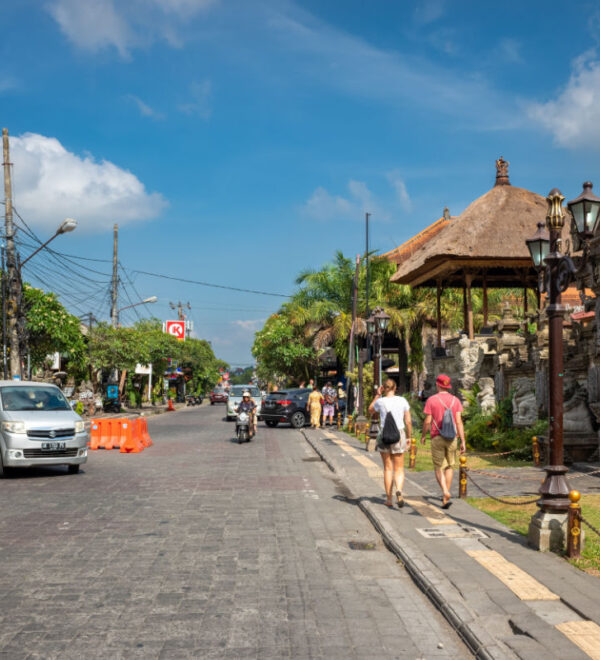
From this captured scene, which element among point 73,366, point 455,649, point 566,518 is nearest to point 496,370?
point 566,518

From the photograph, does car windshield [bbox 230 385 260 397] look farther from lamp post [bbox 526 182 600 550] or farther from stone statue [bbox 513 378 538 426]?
lamp post [bbox 526 182 600 550]

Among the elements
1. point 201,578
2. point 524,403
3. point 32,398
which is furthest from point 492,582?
point 524,403

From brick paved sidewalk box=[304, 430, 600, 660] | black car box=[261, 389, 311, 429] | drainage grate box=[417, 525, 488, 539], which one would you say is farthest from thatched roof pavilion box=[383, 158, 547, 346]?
drainage grate box=[417, 525, 488, 539]

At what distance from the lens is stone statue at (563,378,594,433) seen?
14.8 metres

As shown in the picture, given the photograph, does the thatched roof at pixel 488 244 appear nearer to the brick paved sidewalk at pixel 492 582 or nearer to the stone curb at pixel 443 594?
the brick paved sidewalk at pixel 492 582

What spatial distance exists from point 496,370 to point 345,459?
6.20m

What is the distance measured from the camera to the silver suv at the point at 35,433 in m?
13.4

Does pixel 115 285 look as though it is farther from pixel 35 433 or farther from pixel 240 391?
pixel 35 433

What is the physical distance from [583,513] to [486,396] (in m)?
11.4

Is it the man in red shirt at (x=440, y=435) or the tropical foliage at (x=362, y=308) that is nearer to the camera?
the man in red shirt at (x=440, y=435)

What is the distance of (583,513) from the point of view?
29.9 ft

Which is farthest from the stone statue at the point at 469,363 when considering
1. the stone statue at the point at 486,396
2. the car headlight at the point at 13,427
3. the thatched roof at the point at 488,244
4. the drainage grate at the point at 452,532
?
the drainage grate at the point at 452,532

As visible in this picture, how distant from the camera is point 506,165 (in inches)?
1128

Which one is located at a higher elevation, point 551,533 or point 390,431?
point 390,431
